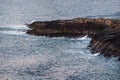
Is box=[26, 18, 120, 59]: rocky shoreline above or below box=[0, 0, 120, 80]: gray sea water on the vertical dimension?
above

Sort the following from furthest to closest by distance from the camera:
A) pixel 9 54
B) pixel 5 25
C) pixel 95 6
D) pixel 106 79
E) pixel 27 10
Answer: pixel 95 6 < pixel 27 10 < pixel 5 25 < pixel 9 54 < pixel 106 79

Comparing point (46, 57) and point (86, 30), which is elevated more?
point (86, 30)

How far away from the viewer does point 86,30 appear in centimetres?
5716

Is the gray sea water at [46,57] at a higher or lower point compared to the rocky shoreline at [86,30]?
lower

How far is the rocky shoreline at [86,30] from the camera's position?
4919 cm

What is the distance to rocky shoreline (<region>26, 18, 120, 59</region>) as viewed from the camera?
4919cm

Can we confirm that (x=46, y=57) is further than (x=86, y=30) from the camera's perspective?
No

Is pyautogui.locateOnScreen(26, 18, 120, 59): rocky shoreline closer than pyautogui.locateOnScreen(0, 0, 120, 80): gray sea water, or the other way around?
pyautogui.locateOnScreen(0, 0, 120, 80): gray sea water

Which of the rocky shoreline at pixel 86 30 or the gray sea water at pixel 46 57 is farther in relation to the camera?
the rocky shoreline at pixel 86 30

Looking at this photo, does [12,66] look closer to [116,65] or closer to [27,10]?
[116,65]

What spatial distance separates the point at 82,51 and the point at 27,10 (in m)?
38.3

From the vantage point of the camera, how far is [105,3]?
97062 millimetres

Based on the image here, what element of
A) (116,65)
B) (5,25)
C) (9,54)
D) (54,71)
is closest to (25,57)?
(9,54)

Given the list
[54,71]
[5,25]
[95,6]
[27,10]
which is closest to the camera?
[54,71]
